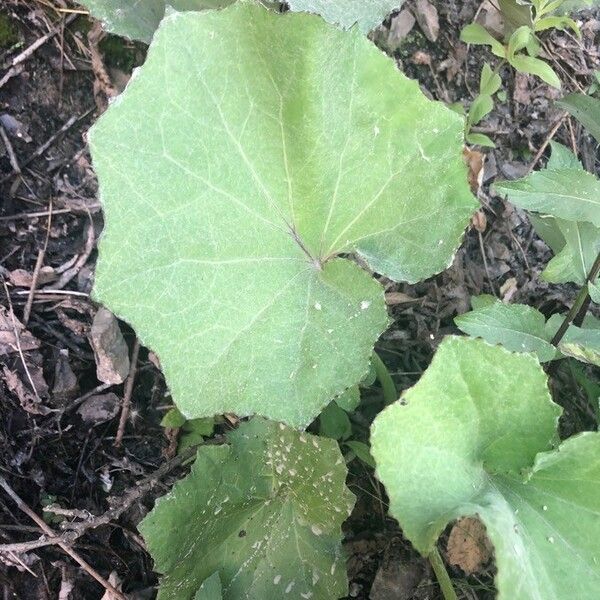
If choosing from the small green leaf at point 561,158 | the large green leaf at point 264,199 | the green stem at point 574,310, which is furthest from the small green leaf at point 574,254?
the large green leaf at point 264,199

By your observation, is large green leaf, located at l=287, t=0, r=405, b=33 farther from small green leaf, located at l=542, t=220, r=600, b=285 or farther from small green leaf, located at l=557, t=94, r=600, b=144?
small green leaf, located at l=542, t=220, r=600, b=285

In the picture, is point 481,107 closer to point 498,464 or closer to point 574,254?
point 574,254

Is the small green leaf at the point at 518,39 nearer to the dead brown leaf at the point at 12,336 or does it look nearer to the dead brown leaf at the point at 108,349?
the dead brown leaf at the point at 108,349

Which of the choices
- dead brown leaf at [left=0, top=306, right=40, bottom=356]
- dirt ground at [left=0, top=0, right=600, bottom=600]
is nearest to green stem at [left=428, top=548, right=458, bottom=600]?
dirt ground at [left=0, top=0, right=600, bottom=600]

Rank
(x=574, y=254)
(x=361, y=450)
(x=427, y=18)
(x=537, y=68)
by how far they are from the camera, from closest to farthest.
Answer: (x=574, y=254) → (x=361, y=450) → (x=537, y=68) → (x=427, y=18)

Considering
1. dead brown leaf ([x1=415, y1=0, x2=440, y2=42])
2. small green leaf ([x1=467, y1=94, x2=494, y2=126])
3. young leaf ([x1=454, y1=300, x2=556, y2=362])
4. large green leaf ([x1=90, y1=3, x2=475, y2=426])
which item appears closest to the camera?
large green leaf ([x1=90, y1=3, x2=475, y2=426])

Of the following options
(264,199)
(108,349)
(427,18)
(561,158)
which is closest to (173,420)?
(108,349)
